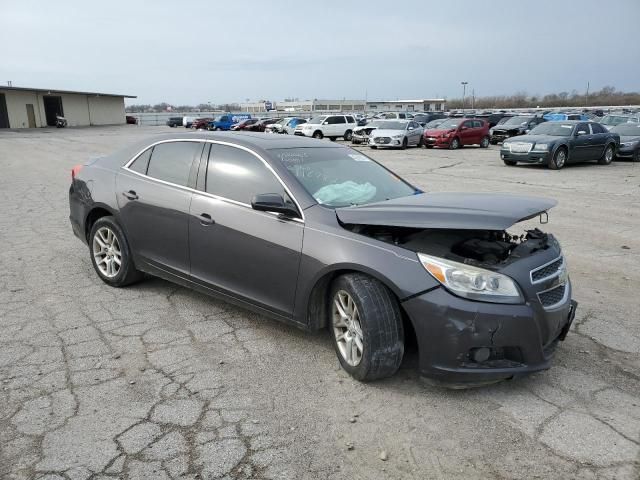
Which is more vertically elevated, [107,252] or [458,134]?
[107,252]

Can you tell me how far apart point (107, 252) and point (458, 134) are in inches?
928

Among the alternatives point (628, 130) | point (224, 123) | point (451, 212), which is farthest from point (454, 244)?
point (224, 123)

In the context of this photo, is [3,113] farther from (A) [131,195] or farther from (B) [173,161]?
(B) [173,161]

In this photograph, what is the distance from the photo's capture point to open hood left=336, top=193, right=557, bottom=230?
3.11m

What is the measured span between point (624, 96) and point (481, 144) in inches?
3928

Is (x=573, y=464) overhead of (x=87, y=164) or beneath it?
beneath

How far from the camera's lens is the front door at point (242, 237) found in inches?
145

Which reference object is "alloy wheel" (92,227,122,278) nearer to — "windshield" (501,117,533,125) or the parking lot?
the parking lot

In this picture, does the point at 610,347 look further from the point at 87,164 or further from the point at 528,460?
the point at 87,164

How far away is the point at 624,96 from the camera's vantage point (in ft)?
354

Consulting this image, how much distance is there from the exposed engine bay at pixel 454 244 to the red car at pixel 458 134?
2333cm

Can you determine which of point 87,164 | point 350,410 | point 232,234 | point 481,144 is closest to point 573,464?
point 350,410

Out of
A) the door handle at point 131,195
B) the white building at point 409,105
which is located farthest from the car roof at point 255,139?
the white building at point 409,105

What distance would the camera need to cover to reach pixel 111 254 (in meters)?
5.09
